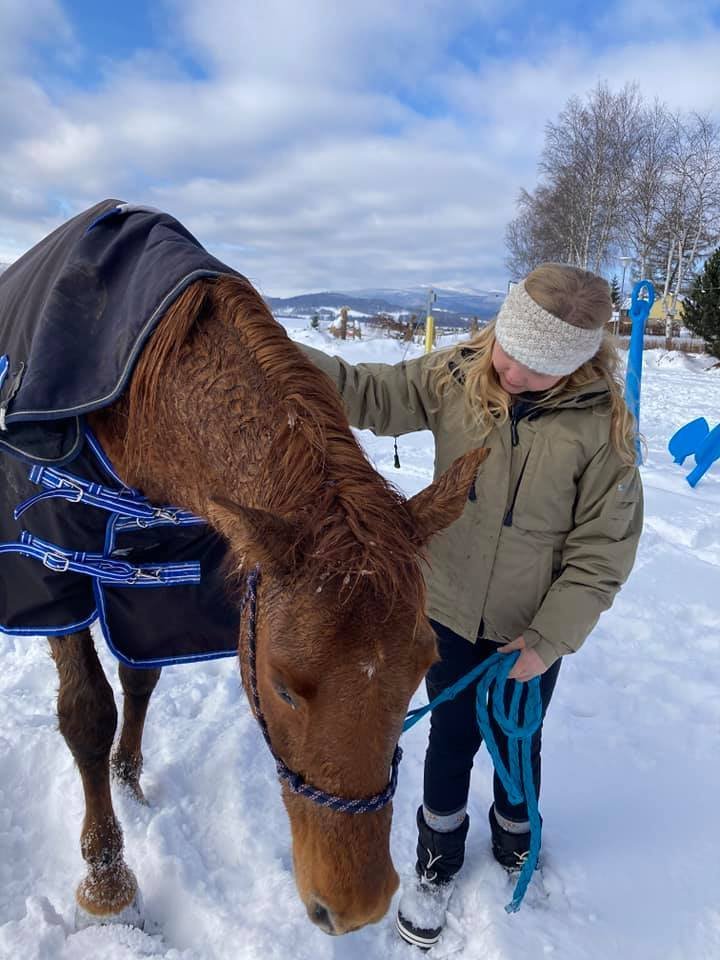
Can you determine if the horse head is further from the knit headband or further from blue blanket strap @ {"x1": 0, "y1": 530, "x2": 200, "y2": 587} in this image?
blue blanket strap @ {"x1": 0, "y1": 530, "x2": 200, "y2": 587}

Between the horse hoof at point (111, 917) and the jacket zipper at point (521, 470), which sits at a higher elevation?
the jacket zipper at point (521, 470)

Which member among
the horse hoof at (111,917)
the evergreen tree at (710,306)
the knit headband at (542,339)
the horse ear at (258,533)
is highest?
the evergreen tree at (710,306)

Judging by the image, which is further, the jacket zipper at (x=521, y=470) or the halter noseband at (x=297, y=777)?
the jacket zipper at (x=521, y=470)

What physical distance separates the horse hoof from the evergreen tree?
24.4 m

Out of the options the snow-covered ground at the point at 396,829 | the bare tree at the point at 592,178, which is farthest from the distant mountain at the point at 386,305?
the snow-covered ground at the point at 396,829

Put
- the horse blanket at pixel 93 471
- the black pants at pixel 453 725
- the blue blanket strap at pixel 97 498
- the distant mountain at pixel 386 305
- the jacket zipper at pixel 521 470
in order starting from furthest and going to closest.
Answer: the distant mountain at pixel 386 305 < the black pants at pixel 453 725 < the jacket zipper at pixel 521 470 < the blue blanket strap at pixel 97 498 < the horse blanket at pixel 93 471

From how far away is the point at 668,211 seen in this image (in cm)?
2888

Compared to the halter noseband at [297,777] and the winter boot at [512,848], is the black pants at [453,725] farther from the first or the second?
the halter noseband at [297,777]

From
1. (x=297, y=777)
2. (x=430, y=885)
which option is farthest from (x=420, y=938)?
(x=297, y=777)

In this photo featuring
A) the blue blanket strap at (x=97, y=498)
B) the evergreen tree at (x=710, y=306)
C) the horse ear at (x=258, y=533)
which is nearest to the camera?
the horse ear at (x=258, y=533)

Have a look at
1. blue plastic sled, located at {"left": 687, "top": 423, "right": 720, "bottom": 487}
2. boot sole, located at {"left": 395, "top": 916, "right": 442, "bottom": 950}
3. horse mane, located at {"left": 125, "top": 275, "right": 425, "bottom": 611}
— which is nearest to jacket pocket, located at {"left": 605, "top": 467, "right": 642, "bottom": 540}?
horse mane, located at {"left": 125, "top": 275, "right": 425, "bottom": 611}

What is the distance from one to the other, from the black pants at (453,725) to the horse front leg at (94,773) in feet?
3.79

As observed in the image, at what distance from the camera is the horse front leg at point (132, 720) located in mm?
2676

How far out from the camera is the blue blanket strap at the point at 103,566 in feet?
6.51
